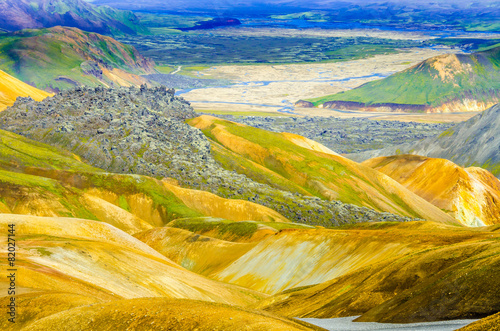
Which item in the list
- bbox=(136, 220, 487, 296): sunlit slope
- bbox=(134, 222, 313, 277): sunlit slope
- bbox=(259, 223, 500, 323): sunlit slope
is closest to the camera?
bbox=(259, 223, 500, 323): sunlit slope

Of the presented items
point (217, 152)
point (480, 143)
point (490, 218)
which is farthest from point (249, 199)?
point (480, 143)

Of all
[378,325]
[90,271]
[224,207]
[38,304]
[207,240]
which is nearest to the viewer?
[378,325]

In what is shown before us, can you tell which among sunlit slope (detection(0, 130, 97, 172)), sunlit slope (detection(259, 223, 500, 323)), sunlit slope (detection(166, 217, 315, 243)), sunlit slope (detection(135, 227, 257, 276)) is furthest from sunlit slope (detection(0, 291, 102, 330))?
sunlit slope (detection(0, 130, 97, 172))

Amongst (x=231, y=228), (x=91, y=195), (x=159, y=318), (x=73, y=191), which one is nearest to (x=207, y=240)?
(x=231, y=228)

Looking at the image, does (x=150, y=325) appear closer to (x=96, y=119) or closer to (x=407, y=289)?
(x=407, y=289)

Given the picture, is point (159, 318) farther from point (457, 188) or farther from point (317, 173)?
point (457, 188)

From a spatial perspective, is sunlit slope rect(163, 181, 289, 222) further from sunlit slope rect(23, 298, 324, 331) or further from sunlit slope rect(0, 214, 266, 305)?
sunlit slope rect(23, 298, 324, 331)

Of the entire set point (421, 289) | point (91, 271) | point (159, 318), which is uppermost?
point (159, 318)
